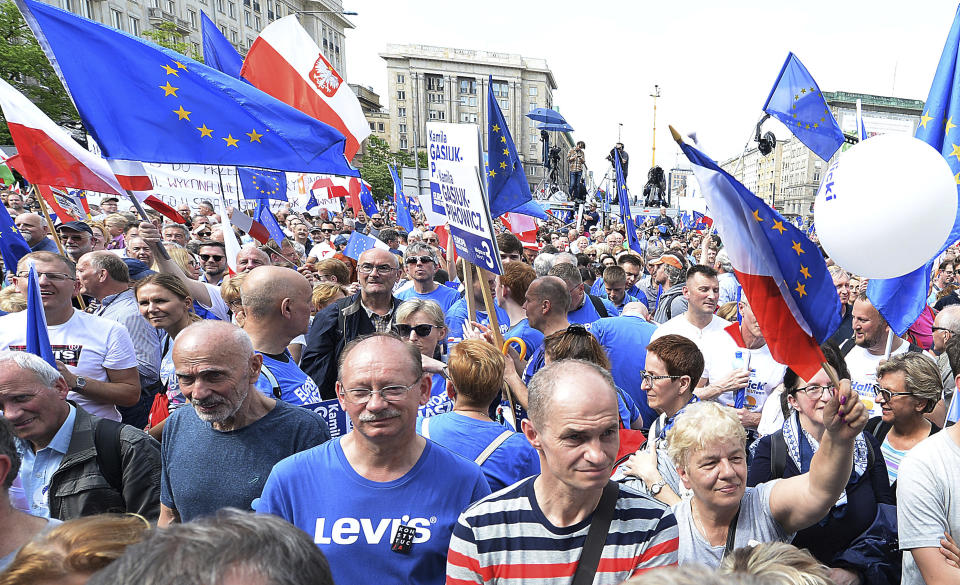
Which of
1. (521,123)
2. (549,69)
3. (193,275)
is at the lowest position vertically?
(193,275)

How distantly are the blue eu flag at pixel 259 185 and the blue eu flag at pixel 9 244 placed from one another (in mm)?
4077

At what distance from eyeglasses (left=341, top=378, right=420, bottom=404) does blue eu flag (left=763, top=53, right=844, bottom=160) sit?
6.41m

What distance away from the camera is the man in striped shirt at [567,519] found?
185 centimetres

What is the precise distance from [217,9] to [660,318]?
203ft

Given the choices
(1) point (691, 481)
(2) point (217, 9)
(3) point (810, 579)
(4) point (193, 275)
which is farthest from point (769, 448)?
(2) point (217, 9)

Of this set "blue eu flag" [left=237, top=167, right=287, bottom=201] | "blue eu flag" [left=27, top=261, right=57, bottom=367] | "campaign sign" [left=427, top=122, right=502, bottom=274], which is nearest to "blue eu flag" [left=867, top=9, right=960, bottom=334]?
"campaign sign" [left=427, top=122, right=502, bottom=274]

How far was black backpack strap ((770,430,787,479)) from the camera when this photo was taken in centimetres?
262

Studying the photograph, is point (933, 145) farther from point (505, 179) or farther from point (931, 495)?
point (505, 179)

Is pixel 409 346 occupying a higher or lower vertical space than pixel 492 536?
higher

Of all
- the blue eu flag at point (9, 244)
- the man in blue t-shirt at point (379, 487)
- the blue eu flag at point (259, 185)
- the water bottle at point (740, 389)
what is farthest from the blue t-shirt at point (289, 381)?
the blue eu flag at point (259, 185)

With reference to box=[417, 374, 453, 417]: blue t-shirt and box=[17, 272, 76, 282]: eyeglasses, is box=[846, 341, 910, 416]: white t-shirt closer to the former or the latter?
box=[417, 374, 453, 417]: blue t-shirt

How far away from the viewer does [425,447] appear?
226 cm

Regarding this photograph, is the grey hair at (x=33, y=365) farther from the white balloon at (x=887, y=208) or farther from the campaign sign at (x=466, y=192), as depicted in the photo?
the white balloon at (x=887, y=208)

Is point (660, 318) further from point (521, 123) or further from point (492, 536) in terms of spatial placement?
point (521, 123)
